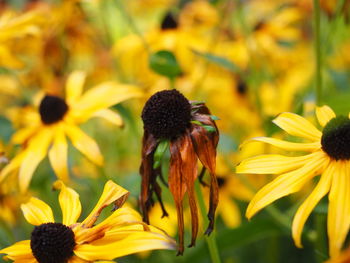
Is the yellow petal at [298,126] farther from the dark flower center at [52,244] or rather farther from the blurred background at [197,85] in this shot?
the dark flower center at [52,244]

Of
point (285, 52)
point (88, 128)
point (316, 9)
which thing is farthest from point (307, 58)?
point (316, 9)

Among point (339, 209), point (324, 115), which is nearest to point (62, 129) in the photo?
point (324, 115)

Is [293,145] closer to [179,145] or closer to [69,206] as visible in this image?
[179,145]

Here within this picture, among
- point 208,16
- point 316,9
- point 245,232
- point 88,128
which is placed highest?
point 316,9

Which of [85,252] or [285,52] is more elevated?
[85,252]

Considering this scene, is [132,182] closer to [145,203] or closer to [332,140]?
[145,203]

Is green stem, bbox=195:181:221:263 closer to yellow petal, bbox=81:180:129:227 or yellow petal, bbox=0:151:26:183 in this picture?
yellow petal, bbox=81:180:129:227

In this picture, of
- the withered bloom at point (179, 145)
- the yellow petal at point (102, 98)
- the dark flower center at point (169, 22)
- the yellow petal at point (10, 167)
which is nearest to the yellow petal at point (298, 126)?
the withered bloom at point (179, 145)

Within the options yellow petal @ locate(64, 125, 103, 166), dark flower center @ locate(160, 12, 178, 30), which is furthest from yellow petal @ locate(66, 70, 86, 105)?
dark flower center @ locate(160, 12, 178, 30)
